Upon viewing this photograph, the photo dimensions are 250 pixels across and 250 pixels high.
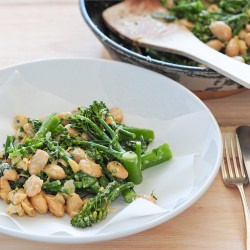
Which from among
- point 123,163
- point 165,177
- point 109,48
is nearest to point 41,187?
Result: point 123,163

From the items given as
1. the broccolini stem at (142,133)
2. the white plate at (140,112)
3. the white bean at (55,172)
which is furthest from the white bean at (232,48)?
the white bean at (55,172)

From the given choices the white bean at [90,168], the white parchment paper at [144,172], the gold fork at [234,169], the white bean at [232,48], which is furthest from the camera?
the white bean at [232,48]

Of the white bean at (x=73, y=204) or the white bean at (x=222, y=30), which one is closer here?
the white bean at (x=73, y=204)

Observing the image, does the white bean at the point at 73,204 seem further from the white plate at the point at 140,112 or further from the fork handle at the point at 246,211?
the fork handle at the point at 246,211

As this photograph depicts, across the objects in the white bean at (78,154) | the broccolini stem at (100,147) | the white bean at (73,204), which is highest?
the white bean at (78,154)

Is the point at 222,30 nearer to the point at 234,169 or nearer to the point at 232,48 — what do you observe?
the point at 232,48

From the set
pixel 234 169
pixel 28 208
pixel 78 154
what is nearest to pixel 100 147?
pixel 78 154
